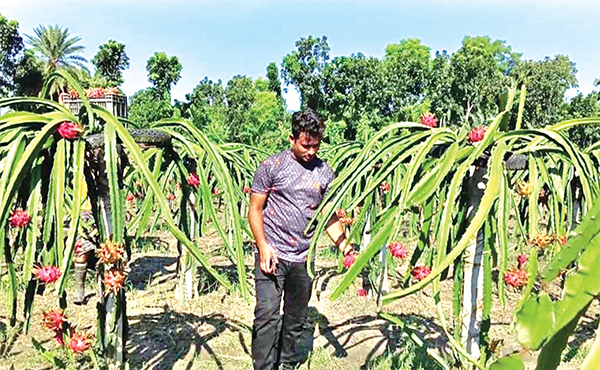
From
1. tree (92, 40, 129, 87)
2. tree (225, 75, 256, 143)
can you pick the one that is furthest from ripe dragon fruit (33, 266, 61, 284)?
tree (92, 40, 129, 87)

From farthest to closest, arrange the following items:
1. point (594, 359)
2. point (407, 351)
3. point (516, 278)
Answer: point (407, 351), point (516, 278), point (594, 359)

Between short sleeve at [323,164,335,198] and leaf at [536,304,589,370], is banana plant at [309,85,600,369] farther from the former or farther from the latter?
leaf at [536,304,589,370]

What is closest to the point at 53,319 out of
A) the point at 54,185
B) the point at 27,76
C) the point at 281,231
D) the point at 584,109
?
the point at 54,185

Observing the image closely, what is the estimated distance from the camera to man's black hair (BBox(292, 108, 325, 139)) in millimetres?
2418

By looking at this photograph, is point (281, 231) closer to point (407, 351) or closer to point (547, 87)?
point (407, 351)

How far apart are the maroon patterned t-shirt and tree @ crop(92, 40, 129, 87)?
20.4m

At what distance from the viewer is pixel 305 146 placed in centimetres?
248

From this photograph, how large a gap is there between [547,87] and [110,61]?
17964 mm

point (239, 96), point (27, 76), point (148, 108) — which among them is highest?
point (27, 76)

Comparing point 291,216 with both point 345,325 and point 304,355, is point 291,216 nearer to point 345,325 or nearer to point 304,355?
point 304,355

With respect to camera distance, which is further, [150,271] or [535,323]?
[150,271]

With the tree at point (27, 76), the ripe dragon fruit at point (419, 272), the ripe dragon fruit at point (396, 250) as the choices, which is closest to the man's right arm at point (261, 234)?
the ripe dragon fruit at point (396, 250)

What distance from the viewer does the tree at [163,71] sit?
14992 mm

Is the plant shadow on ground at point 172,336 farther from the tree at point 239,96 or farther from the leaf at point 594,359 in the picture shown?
the tree at point 239,96
